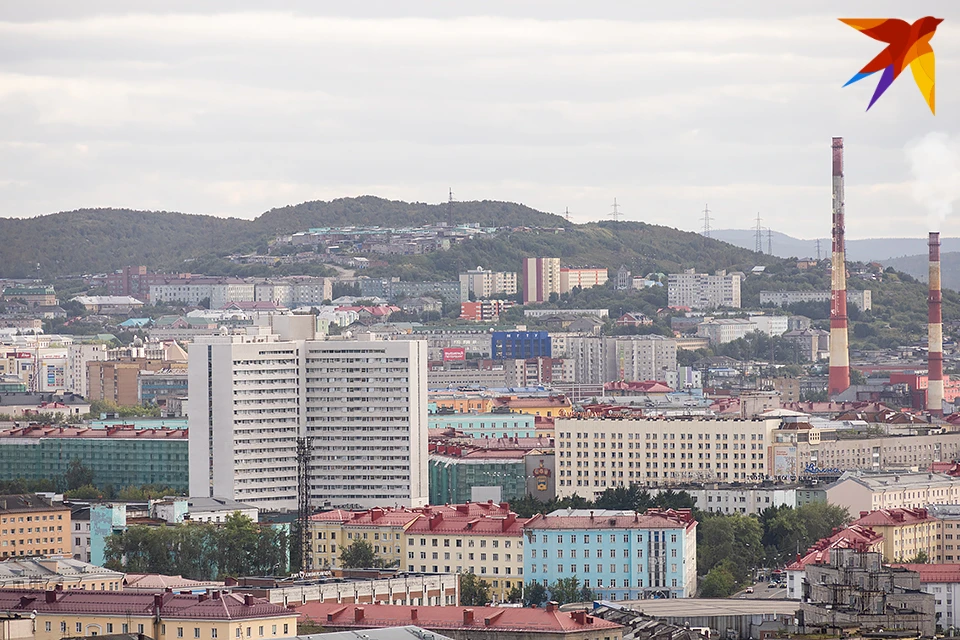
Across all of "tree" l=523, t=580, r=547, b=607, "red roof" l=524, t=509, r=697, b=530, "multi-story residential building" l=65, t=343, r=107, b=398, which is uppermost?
"multi-story residential building" l=65, t=343, r=107, b=398

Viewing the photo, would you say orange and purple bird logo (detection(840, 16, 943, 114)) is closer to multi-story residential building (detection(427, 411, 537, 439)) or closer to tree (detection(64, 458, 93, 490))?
tree (detection(64, 458, 93, 490))

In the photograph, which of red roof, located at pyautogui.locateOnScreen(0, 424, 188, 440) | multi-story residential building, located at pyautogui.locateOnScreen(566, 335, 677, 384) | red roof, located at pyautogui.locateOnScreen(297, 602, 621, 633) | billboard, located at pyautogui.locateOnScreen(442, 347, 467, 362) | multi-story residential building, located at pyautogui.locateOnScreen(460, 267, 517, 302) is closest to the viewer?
red roof, located at pyautogui.locateOnScreen(297, 602, 621, 633)

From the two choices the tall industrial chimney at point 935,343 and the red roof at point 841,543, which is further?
the tall industrial chimney at point 935,343

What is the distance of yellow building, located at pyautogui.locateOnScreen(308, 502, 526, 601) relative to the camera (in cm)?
4222

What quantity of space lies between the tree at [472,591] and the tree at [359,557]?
2.58m

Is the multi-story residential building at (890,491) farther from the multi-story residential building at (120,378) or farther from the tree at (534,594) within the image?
the multi-story residential building at (120,378)

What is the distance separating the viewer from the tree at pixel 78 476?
6056 cm

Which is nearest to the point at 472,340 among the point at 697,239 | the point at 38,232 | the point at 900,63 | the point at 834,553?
the point at 697,239

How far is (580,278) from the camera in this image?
14312cm

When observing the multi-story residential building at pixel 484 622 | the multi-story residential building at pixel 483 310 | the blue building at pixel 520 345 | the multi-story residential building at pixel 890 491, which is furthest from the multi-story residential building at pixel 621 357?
the multi-story residential building at pixel 484 622

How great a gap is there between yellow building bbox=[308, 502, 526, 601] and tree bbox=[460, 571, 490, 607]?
43.7 inches

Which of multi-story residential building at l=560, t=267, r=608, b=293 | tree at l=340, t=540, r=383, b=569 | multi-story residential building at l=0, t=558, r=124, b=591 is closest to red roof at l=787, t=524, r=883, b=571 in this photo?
tree at l=340, t=540, r=383, b=569

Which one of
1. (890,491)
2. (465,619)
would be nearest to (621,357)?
(890,491)

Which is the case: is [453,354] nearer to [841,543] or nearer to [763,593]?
[763,593]
